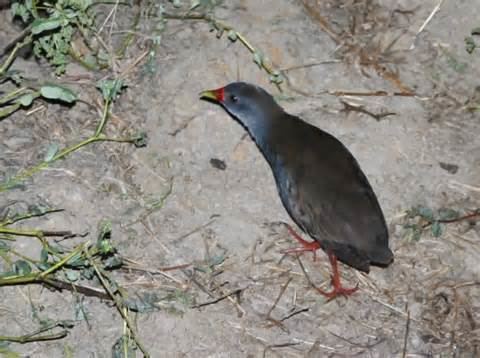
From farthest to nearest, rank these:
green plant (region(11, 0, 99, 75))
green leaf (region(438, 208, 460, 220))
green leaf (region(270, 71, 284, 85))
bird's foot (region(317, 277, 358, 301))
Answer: green leaf (region(270, 71, 284, 85)), green leaf (region(438, 208, 460, 220)), green plant (region(11, 0, 99, 75)), bird's foot (region(317, 277, 358, 301))

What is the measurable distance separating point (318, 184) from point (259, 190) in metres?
0.51

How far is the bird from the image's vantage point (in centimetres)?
652

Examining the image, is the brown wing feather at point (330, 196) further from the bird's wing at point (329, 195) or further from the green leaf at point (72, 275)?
the green leaf at point (72, 275)

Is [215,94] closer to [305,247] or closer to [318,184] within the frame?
[318,184]

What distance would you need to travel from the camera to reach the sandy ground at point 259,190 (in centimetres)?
637

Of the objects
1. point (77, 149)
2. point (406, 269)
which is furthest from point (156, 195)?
point (406, 269)

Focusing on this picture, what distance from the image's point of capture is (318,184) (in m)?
6.70

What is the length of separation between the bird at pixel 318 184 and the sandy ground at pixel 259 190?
0.17 meters

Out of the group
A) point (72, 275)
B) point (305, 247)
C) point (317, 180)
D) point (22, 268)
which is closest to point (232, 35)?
point (317, 180)

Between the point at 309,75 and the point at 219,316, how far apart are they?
6.30 feet

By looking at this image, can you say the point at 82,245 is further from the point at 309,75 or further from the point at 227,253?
the point at 309,75

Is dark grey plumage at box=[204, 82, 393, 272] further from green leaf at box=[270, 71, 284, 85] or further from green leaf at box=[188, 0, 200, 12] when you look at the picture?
green leaf at box=[188, 0, 200, 12]

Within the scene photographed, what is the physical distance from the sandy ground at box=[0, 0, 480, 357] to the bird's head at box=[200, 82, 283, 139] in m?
0.17

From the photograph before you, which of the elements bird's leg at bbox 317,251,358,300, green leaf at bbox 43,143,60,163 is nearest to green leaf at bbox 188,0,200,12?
green leaf at bbox 43,143,60,163
